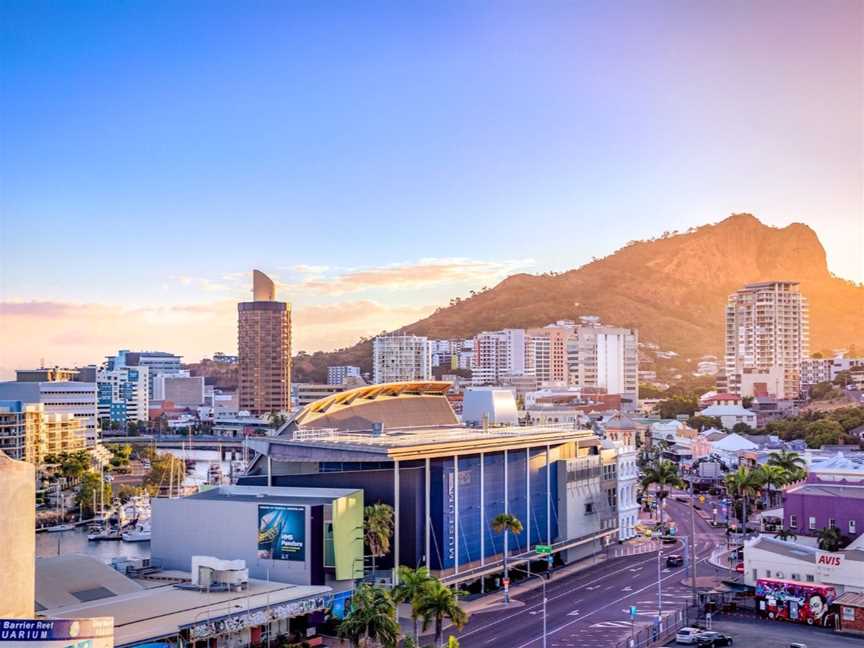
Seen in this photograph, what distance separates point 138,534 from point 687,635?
244 feet

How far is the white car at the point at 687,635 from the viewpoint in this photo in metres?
55.7

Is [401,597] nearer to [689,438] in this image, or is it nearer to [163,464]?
[163,464]

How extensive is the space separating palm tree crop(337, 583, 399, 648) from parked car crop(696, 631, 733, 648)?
751 inches

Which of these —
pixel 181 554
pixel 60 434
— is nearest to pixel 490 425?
pixel 181 554

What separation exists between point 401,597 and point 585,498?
1506 inches

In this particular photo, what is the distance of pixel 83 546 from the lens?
359 feet

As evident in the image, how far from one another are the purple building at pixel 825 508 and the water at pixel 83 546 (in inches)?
2452

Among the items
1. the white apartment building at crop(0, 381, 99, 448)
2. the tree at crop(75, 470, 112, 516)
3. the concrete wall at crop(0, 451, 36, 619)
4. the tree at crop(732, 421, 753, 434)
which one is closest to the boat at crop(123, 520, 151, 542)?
the tree at crop(75, 470, 112, 516)

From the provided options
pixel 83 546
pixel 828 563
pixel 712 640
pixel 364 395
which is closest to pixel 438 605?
pixel 712 640

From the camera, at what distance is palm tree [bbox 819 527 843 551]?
7424 centimetres

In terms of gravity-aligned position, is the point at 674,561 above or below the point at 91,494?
above

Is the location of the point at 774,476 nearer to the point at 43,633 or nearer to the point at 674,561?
the point at 674,561

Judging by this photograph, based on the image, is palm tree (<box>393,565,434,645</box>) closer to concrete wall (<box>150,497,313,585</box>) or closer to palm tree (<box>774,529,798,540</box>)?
concrete wall (<box>150,497,313,585</box>)

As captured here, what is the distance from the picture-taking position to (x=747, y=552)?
226 ft
